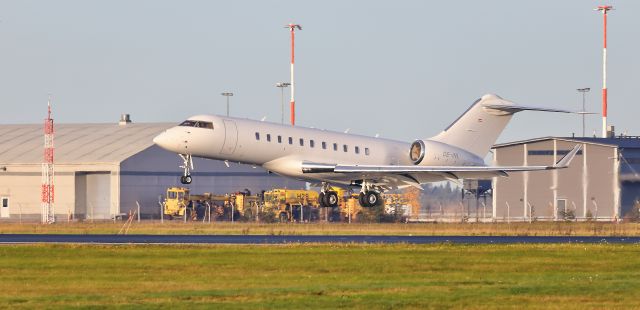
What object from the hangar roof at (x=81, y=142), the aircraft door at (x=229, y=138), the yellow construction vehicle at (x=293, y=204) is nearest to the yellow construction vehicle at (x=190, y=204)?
the yellow construction vehicle at (x=293, y=204)

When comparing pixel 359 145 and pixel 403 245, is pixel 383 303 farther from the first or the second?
pixel 359 145

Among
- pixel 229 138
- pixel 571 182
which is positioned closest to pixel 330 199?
pixel 229 138

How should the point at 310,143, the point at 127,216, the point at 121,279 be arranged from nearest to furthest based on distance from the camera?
the point at 121,279 < the point at 310,143 < the point at 127,216

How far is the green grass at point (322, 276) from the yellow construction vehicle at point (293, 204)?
45.2 m

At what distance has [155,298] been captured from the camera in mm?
25625

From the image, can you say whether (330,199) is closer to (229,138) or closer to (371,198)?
(371,198)

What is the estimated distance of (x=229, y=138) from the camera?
1997 inches

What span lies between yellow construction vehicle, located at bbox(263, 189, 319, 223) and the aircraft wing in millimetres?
30464

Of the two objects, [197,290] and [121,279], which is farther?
[121,279]

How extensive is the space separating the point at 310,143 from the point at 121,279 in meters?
24.8

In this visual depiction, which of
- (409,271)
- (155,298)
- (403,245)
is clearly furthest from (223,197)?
(155,298)

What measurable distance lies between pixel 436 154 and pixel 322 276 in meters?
28.1

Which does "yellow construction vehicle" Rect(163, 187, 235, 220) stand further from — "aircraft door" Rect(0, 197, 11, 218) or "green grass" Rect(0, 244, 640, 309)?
"green grass" Rect(0, 244, 640, 309)

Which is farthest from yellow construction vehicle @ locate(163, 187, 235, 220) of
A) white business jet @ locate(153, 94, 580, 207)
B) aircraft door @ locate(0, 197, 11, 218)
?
white business jet @ locate(153, 94, 580, 207)
